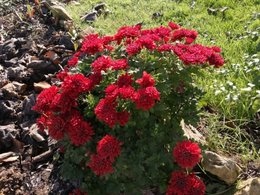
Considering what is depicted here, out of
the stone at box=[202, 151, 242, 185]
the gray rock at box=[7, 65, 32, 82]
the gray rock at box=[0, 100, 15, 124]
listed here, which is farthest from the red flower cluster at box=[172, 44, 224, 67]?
the gray rock at box=[7, 65, 32, 82]

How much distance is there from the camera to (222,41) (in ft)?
20.2

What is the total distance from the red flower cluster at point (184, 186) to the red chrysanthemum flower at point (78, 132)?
0.74m

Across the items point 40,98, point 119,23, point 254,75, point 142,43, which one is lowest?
point 119,23

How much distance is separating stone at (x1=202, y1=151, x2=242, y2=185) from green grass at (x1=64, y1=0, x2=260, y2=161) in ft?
0.98

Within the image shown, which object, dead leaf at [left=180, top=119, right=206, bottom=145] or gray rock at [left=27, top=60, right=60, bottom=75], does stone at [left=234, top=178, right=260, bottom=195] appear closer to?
dead leaf at [left=180, top=119, right=206, bottom=145]

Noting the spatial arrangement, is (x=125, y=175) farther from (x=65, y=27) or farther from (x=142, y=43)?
(x=65, y=27)

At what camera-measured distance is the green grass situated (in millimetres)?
4320

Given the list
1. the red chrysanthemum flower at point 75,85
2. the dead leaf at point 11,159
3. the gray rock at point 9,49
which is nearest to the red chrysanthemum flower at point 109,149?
the red chrysanthemum flower at point 75,85

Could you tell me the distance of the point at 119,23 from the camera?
23.3ft

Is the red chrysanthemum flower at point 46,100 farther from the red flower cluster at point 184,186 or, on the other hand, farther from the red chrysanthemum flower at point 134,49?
the red flower cluster at point 184,186

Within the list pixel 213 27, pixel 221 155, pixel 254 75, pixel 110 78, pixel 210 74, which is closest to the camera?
pixel 110 78

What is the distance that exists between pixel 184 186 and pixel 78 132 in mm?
901

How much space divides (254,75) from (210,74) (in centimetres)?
61

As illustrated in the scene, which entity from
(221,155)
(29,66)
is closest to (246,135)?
(221,155)
